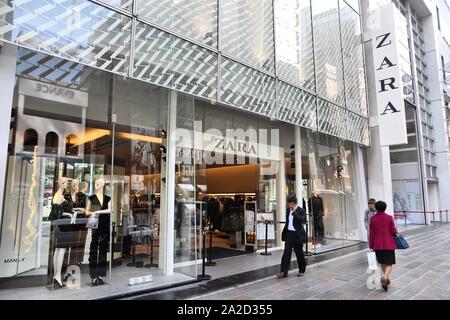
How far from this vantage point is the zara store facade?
491cm

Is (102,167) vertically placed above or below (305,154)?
below

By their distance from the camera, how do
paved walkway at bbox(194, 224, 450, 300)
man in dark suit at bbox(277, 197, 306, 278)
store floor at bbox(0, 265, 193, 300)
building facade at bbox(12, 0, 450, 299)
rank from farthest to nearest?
man in dark suit at bbox(277, 197, 306, 278) < building facade at bbox(12, 0, 450, 299) < paved walkway at bbox(194, 224, 450, 300) < store floor at bbox(0, 265, 193, 300)

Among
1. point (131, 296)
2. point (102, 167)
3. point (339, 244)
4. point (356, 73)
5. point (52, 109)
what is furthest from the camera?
point (356, 73)

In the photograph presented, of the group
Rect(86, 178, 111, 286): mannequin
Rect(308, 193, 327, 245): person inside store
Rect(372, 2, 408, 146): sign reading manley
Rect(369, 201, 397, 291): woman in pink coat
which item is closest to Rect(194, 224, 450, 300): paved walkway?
Rect(369, 201, 397, 291): woman in pink coat

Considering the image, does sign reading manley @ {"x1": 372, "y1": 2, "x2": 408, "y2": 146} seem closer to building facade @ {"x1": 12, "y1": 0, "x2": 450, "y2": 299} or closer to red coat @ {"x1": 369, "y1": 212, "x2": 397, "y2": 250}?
building facade @ {"x1": 12, "y1": 0, "x2": 450, "y2": 299}

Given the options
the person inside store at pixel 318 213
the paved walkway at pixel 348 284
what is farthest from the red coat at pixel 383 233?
the person inside store at pixel 318 213

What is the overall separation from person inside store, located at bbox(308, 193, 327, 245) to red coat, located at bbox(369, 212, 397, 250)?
4.25 metres

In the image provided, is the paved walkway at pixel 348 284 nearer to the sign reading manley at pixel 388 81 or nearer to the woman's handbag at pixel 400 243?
the woman's handbag at pixel 400 243

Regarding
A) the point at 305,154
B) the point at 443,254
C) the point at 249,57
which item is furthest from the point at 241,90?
the point at 443,254

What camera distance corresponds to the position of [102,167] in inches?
266

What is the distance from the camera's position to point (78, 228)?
19.0 ft

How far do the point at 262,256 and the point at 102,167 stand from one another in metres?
4.68
